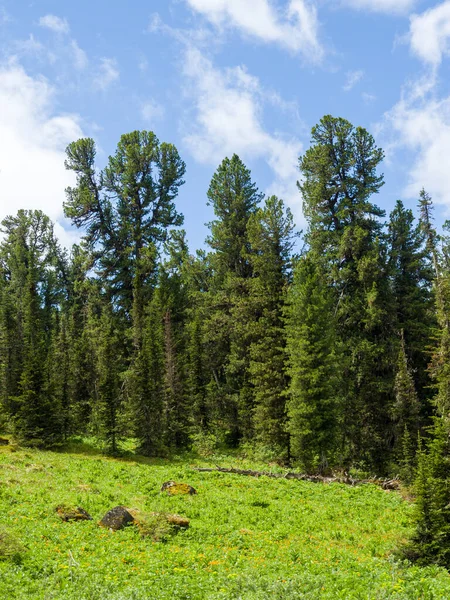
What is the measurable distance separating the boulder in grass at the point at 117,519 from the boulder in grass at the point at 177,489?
583 cm

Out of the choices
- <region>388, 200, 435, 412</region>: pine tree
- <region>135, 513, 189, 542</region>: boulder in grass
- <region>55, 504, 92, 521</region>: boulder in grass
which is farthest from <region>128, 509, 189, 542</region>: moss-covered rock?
<region>388, 200, 435, 412</region>: pine tree

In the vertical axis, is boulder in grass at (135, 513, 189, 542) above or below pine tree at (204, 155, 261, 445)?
below

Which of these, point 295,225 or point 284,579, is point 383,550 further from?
point 295,225

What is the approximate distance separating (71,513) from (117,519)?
1.87m

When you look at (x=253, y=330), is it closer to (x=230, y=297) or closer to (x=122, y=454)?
(x=230, y=297)

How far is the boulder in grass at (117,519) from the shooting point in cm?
1733

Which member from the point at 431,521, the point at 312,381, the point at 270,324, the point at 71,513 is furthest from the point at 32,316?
the point at 431,521

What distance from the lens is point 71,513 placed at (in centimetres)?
1803

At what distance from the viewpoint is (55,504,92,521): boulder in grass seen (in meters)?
17.8

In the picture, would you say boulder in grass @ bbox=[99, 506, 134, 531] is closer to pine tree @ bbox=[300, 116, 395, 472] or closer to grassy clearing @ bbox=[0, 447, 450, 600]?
grassy clearing @ bbox=[0, 447, 450, 600]

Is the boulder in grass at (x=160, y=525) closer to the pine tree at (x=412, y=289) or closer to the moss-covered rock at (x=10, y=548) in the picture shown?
the moss-covered rock at (x=10, y=548)

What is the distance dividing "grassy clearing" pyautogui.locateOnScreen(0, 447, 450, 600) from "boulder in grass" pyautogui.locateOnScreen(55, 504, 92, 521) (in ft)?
1.01

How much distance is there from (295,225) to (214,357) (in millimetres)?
16840

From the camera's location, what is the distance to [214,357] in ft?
168
